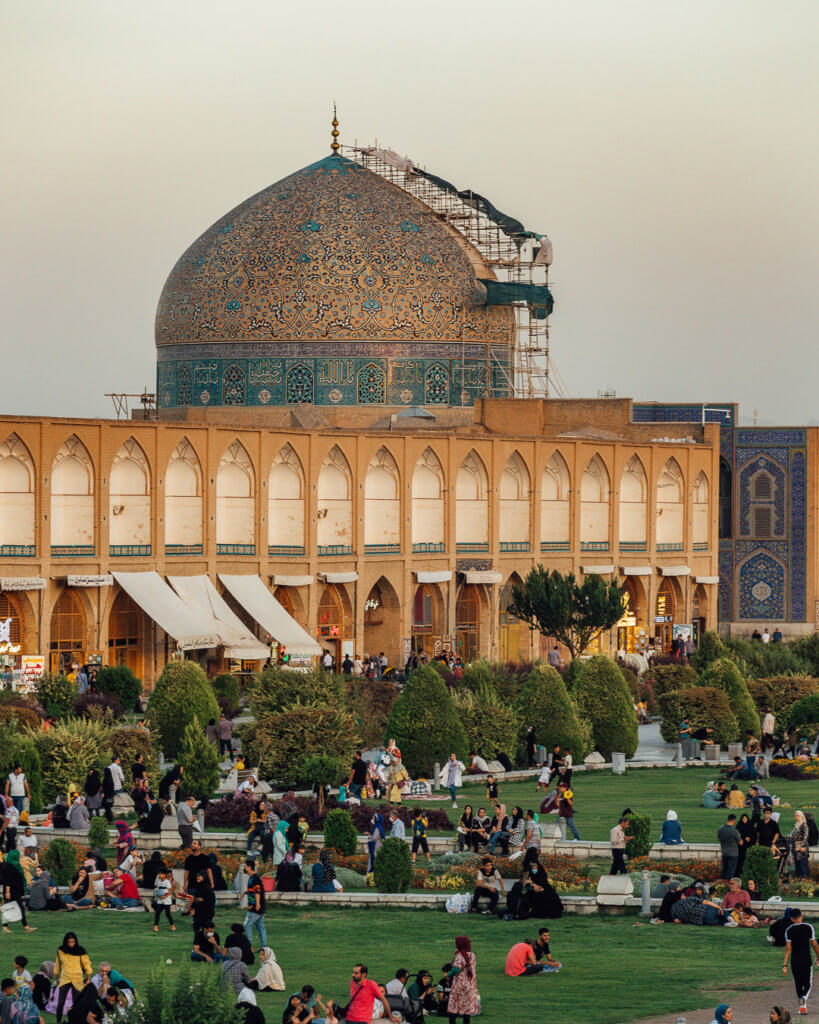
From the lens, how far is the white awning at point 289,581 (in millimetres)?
42125

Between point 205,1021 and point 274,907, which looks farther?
point 274,907

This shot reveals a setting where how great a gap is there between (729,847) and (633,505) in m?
30.1

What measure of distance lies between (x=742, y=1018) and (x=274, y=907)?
6118mm

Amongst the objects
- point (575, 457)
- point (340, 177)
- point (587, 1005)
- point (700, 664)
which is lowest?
point (587, 1005)

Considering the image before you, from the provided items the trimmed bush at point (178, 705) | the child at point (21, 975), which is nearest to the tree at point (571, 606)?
the trimmed bush at point (178, 705)

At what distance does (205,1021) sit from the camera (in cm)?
1323

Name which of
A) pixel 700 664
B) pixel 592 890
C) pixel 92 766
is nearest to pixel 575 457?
pixel 700 664

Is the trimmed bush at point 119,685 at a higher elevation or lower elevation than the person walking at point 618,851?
higher

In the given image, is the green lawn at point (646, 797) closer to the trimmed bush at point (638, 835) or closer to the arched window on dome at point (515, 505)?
the trimmed bush at point (638, 835)

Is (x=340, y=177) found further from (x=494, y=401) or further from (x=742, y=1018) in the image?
(x=742, y=1018)

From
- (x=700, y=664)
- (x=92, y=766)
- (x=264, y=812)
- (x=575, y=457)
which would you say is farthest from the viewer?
(x=575, y=457)

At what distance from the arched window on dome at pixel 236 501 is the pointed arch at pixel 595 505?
30.7ft

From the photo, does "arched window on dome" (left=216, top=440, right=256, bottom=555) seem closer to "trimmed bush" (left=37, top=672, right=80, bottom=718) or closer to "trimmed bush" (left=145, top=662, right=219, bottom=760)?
"trimmed bush" (left=37, top=672, right=80, bottom=718)

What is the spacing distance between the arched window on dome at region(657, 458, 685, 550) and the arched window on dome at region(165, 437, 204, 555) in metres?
13.2
